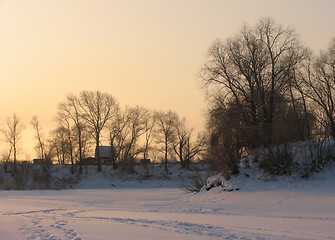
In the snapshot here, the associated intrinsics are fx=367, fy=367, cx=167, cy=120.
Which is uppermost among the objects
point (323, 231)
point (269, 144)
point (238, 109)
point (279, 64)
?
point (279, 64)

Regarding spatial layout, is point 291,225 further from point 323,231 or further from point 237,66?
point 237,66

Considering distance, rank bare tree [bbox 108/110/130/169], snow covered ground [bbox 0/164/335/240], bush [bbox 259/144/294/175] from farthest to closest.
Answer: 1. bare tree [bbox 108/110/130/169]
2. bush [bbox 259/144/294/175]
3. snow covered ground [bbox 0/164/335/240]

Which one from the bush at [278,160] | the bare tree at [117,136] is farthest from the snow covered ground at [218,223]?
the bare tree at [117,136]

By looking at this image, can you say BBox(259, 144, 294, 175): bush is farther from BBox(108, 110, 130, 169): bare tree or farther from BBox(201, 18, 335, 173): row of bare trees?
BBox(108, 110, 130, 169): bare tree

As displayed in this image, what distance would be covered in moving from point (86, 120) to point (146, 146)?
1518 cm

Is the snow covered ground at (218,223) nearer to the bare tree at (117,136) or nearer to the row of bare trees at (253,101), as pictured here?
the row of bare trees at (253,101)

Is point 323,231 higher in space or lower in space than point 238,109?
lower

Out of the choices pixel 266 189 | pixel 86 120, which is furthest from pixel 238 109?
pixel 86 120

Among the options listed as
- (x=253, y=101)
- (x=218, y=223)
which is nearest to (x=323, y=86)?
(x=253, y=101)

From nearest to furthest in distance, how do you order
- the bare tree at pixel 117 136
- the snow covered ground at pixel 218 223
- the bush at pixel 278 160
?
the snow covered ground at pixel 218 223 → the bush at pixel 278 160 → the bare tree at pixel 117 136

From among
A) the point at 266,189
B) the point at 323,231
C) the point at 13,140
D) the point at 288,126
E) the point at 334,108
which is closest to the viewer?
the point at 323,231

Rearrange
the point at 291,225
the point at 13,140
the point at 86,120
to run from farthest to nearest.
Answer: the point at 13,140
the point at 86,120
the point at 291,225

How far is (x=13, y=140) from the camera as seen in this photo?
6631 centimetres

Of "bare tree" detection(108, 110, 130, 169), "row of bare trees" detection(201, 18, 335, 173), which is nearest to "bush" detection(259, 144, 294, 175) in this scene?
"row of bare trees" detection(201, 18, 335, 173)
